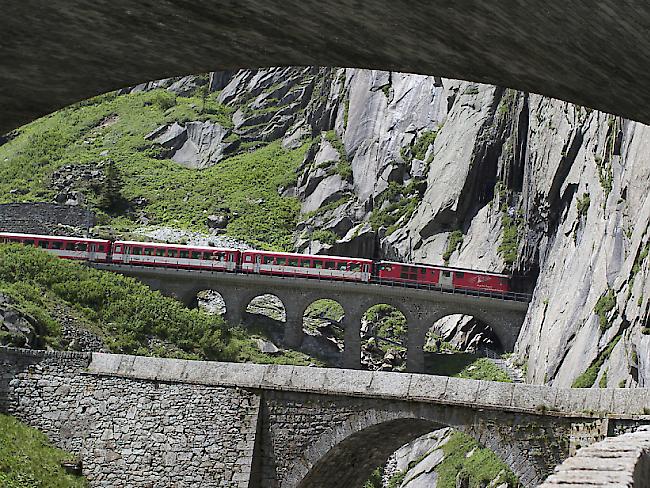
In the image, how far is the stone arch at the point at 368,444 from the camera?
16.9 metres

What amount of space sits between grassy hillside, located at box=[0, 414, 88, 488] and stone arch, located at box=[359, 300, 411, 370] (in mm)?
24734

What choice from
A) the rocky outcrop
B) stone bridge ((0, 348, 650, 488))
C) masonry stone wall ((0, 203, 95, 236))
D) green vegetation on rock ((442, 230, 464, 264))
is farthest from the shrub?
stone bridge ((0, 348, 650, 488))

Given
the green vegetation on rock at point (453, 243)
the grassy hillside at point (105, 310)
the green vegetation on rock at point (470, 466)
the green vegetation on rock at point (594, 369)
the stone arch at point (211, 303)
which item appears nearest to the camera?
the green vegetation on rock at point (470, 466)

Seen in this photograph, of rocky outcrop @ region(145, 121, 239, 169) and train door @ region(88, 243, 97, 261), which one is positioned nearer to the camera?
train door @ region(88, 243, 97, 261)

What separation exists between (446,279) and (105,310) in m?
17.9

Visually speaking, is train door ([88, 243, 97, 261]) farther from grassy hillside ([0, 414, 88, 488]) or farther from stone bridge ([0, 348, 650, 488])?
grassy hillside ([0, 414, 88, 488])

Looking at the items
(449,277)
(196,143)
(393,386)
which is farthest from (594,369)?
(196,143)

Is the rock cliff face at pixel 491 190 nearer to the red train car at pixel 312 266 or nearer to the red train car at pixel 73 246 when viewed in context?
the red train car at pixel 312 266

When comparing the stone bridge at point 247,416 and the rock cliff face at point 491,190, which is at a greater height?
the rock cliff face at point 491,190

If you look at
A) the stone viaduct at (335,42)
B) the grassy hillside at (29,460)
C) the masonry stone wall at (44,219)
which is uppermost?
the masonry stone wall at (44,219)

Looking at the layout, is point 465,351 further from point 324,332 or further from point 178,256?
point 178,256

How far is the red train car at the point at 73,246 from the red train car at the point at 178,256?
2.92ft

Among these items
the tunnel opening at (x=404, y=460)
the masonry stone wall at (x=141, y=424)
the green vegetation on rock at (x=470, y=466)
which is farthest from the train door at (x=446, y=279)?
the masonry stone wall at (x=141, y=424)

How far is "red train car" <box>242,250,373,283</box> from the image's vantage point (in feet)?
141
